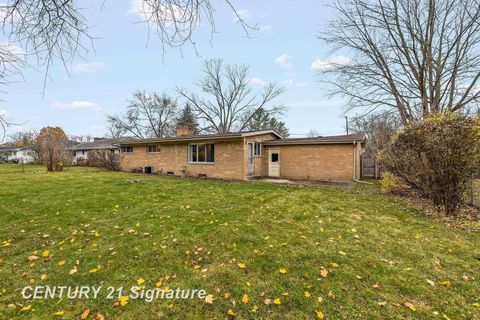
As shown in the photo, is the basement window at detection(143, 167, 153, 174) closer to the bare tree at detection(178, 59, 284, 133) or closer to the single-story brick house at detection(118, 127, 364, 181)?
the single-story brick house at detection(118, 127, 364, 181)

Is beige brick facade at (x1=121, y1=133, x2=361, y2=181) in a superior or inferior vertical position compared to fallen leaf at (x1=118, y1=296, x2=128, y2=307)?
superior

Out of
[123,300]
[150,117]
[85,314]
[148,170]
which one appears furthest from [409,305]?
[150,117]

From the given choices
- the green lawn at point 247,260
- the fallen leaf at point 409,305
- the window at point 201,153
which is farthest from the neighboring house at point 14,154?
the fallen leaf at point 409,305

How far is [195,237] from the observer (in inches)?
176

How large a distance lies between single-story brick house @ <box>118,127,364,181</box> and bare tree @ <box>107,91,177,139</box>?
21217 mm

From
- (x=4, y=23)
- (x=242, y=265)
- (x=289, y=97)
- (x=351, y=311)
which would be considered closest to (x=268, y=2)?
(x=4, y=23)

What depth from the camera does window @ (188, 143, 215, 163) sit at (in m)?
14.7

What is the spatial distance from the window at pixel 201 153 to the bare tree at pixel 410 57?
8913 mm

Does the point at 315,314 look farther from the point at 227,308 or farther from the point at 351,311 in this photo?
the point at 227,308

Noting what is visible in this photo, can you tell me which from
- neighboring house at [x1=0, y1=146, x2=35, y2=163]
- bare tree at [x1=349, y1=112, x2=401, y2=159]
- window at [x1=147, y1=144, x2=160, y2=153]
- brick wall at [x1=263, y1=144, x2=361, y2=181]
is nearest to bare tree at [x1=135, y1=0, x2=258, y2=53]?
brick wall at [x1=263, y1=144, x2=361, y2=181]

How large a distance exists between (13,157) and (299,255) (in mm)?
60737

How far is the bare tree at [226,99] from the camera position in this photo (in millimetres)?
33438

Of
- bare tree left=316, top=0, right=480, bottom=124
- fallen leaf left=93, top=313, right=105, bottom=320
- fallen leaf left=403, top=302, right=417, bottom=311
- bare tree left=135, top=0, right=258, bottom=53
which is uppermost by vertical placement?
bare tree left=316, top=0, right=480, bottom=124

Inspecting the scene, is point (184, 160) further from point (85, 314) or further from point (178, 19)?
point (178, 19)
